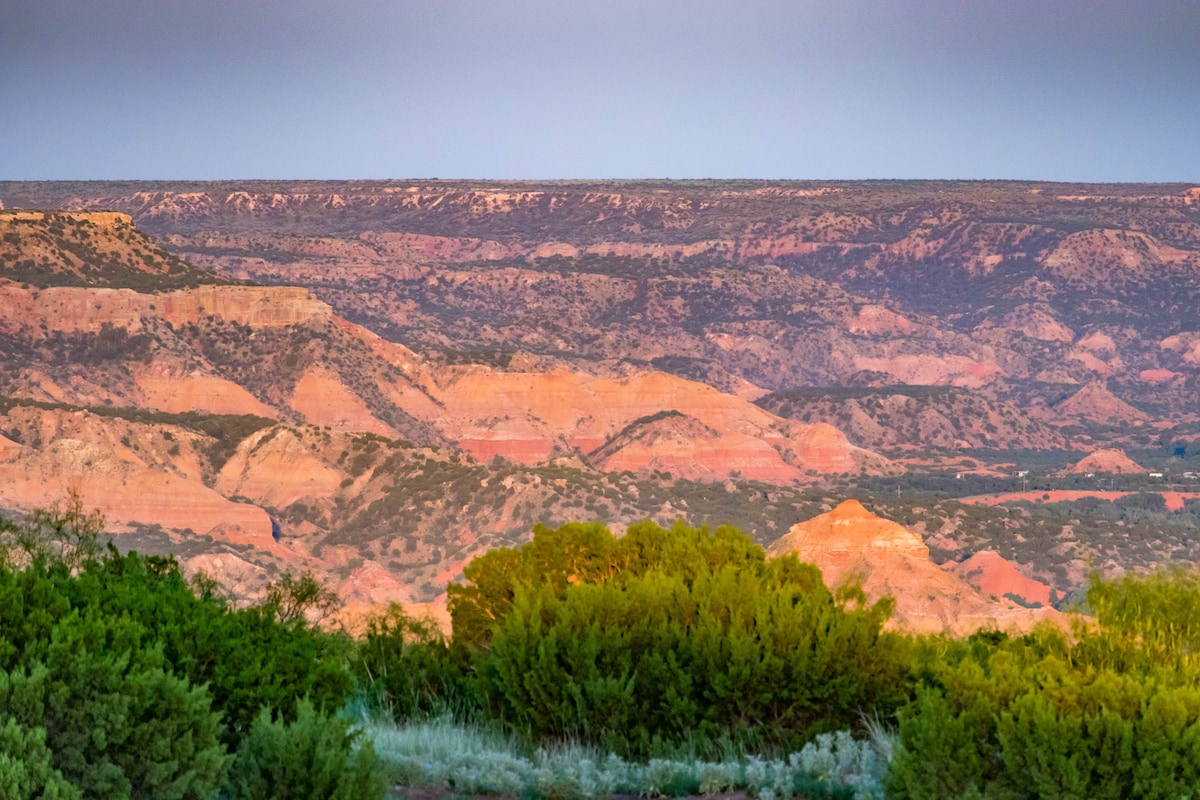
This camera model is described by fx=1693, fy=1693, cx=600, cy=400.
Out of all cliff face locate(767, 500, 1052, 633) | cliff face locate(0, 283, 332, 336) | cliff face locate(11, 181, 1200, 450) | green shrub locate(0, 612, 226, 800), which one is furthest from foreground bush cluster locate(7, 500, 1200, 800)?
cliff face locate(11, 181, 1200, 450)

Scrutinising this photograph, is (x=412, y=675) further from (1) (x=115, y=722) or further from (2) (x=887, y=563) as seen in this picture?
(2) (x=887, y=563)

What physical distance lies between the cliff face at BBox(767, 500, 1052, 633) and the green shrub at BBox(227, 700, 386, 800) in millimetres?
44782

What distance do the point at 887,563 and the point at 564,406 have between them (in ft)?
186

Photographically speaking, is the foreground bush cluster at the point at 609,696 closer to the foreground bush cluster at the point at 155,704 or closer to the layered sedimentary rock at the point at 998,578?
the foreground bush cluster at the point at 155,704

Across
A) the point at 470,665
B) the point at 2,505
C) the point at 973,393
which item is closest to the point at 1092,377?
the point at 973,393

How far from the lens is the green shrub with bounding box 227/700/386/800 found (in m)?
9.00

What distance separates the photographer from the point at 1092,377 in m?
182

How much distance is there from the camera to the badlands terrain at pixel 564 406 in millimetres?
70562

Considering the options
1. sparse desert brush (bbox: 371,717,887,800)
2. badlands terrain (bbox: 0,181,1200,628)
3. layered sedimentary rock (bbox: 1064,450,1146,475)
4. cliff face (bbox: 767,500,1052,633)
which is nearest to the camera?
sparse desert brush (bbox: 371,717,887,800)

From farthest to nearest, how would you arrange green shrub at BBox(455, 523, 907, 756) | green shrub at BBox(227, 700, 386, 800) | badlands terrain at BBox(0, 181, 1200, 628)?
badlands terrain at BBox(0, 181, 1200, 628) < green shrub at BBox(455, 523, 907, 756) < green shrub at BBox(227, 700, 386, 800)

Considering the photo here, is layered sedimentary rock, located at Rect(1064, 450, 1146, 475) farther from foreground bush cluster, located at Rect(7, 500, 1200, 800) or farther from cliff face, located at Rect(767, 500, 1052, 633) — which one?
foreground bush cluster, located at Rect(7, 500, 1200, 800)

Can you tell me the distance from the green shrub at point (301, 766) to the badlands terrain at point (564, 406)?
9.23 metres

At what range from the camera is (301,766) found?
29.6ft

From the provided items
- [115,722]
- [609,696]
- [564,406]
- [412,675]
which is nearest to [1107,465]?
[564,406]
